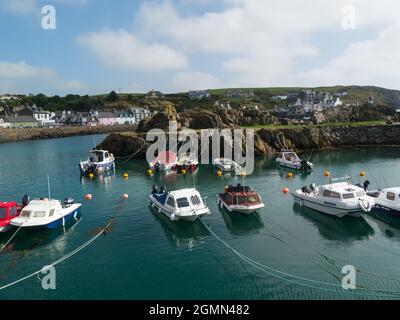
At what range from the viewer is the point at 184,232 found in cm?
3034

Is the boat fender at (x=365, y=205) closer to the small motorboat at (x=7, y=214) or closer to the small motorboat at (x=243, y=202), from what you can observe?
the small motorboat at (x=243, y=202)

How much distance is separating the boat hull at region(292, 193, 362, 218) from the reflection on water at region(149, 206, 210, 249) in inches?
484

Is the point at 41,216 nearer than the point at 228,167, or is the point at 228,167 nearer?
the point at 41,216

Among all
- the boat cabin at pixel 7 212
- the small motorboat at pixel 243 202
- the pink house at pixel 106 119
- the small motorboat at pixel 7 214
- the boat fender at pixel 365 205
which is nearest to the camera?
the small motorboat at pixel 7 214

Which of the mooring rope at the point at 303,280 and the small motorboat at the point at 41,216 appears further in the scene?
the small motorboat at the point at 41,216

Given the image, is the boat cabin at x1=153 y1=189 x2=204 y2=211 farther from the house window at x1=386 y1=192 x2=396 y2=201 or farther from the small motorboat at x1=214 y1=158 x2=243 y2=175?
the small motorboat at x1=214 y1=158 x2=243 y2=175

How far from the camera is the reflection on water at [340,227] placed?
96.0 ft

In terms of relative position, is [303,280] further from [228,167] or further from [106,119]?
[106,119]

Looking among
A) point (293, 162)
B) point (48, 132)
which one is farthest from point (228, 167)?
point (48, 132)

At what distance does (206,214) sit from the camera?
108 feet

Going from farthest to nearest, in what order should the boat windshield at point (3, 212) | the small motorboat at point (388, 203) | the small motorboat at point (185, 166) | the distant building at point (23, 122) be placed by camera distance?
the distant building at point (23, 122) → the small motorboat at point (185, 166) → the small motorboat at point (388, 203) → the boat windshield at point (3, 212)

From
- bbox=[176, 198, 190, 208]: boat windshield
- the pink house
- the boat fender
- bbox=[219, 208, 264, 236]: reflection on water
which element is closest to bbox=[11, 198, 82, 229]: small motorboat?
bbox=[176, 198, 190, 208]: boat windshield

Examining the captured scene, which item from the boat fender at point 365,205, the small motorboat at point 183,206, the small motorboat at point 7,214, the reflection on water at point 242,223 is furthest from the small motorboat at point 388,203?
the small motorboat at point 7,214

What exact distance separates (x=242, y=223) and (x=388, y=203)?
1407cm
